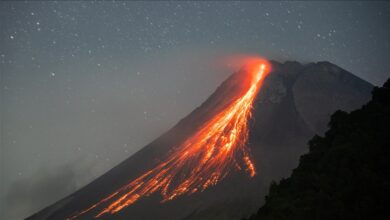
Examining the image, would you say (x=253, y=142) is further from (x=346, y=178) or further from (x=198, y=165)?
(x=346, y=178)

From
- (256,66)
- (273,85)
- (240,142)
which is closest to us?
(240,142)

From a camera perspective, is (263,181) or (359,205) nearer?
(359,205)

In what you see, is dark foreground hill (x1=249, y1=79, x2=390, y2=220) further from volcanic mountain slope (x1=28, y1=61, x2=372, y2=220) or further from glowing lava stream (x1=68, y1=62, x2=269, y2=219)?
glowing lava stream (x1=68, y1=62, x2=269, y2=219)

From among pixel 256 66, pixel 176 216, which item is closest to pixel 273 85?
pixel 256 66

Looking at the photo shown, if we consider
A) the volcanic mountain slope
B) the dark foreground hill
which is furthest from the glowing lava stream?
the dark foreground hill

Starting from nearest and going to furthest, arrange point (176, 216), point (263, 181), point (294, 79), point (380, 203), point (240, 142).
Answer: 1. point (380, 203)
2. point (176, 216)
3. point (263, 181)
4. point (240, 142)
5. point (294, 79)

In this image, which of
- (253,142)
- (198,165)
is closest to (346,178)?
(198,165)

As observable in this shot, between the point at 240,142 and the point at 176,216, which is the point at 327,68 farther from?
the point at 176,216
